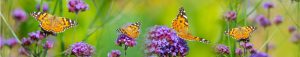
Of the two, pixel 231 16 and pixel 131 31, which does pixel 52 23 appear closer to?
pixel 131 31

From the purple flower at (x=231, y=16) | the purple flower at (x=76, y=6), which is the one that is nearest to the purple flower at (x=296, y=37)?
the purple flower at (x=231, y=16)

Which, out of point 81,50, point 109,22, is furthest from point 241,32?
point 109,22

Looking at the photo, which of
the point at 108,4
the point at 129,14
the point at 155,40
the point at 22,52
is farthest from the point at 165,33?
the point at 129,14

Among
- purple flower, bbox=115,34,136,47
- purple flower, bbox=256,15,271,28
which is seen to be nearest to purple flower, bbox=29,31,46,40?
purple flower, bbox=115,34,136,47

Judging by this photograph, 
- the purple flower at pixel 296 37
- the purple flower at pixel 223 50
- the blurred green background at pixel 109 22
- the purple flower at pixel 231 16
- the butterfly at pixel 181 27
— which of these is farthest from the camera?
the purple flower at pixel 296 37

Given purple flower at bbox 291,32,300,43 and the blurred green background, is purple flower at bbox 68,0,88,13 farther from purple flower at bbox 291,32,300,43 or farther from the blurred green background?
purple flower at bbox 291,32,300,43

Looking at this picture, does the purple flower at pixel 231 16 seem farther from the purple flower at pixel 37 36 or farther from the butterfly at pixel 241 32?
the purple flower at pixel 37 36
